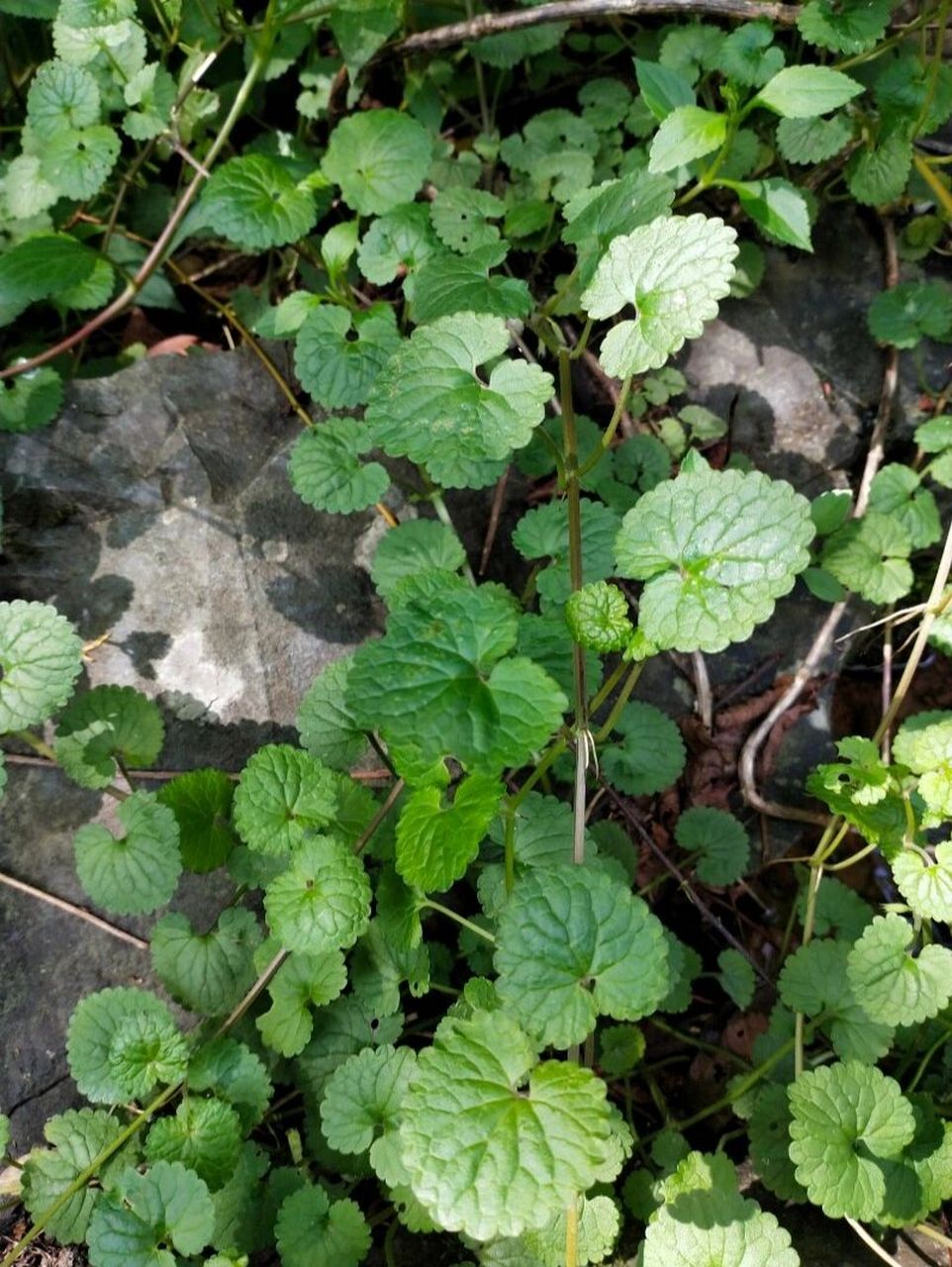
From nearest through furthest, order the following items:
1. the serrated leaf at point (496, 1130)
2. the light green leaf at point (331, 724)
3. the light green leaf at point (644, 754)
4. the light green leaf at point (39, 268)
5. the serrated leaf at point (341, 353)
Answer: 1. the serrated leaf at point (496, 1130)
2. the light green leaf at point (331, 724)
3. the serrated leaf at point (341, 353)
4. the light green leaf at point (644, 754)
5. the light green leaf at point (39, 268)

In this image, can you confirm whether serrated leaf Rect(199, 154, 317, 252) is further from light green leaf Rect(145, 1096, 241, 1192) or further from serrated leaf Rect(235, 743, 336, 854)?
light green leaf Rect(145, 1096, 241, 1192)

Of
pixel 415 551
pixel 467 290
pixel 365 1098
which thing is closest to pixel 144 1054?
pixel 365 1098

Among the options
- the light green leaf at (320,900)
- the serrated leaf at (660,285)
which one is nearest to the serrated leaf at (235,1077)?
the light green leaf at (320,900)

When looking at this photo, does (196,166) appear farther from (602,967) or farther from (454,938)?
(602,967)

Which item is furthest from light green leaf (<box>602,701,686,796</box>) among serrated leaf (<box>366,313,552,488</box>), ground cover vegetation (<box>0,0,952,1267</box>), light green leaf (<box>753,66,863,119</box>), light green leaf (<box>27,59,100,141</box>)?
light green leaf (<box>27,59,100,141</box>)

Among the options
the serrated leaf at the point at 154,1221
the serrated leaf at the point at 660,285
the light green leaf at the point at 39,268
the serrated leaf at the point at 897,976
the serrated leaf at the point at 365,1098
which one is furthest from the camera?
the light green leaf at the point at 39,268

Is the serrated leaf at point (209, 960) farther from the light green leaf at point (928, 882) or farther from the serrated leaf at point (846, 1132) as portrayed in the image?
the light green leaf at point (928, 882)
